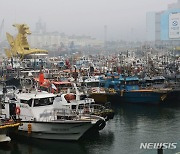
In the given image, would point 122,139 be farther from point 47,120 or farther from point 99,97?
point 99,97

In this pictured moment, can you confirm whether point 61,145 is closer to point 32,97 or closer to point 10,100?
point 32,97

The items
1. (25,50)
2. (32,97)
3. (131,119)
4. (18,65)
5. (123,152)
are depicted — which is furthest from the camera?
(25,50)

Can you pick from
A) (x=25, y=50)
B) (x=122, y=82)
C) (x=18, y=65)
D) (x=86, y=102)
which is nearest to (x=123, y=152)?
(x=86, y=102)

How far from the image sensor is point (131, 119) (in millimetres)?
23469

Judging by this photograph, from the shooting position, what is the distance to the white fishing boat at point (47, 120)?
17.3m

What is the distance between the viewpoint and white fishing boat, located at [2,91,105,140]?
56.7ft

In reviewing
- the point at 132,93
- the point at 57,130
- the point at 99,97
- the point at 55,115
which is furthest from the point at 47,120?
the point at 132,93

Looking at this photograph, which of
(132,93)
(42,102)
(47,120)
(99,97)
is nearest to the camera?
(47,120)

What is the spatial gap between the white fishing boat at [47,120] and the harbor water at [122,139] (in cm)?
39

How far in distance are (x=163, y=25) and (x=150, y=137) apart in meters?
68.5

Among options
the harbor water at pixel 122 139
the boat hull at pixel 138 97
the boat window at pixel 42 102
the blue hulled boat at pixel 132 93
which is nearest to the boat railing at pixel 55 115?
the boat window at pixel 42 102

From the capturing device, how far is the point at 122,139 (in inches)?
728

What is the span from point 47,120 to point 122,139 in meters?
3.76

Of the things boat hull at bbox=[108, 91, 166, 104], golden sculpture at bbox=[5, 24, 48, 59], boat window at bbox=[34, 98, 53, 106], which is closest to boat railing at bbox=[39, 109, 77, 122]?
boat window at bbox=[34, 98, 53, 106]
